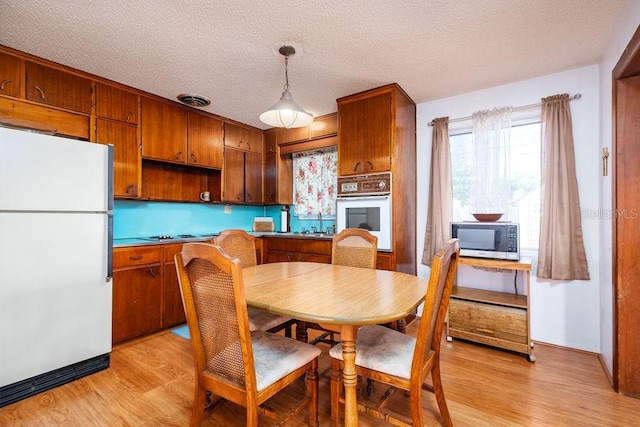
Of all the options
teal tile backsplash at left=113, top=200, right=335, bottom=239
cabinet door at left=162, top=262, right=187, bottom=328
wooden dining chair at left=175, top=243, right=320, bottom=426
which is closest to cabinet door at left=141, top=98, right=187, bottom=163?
teal tile backsplash at left=113, top=200, right=335, bottom=239

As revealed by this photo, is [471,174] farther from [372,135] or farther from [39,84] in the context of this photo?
[39,84]

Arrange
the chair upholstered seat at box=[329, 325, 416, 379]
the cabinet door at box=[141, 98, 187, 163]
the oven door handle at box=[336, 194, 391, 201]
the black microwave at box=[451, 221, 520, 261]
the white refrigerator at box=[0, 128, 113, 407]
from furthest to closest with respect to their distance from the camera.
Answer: the cabinet door at box=[141, 98, 187, 163], the oven door handle at box=[336, 194, 391, 201], the black microwave at box=[451, 221, 520, 261], the white refrigerator at box=[0, 128, 113, 407], the chair upholstered seat at box=[329, 325, 416, 379]

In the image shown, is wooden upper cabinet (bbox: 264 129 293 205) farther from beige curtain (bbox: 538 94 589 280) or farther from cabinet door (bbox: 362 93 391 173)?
beige curtain (bbox: 538 94 589 280)

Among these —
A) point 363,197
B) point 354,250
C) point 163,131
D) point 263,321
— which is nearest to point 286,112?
point 354,250

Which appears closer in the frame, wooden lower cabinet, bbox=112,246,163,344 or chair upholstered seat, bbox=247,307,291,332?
chair upholstered seat, bbox=247,307,291,332

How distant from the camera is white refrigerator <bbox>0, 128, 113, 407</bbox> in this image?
5.91 feet

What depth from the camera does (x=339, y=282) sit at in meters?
1.74

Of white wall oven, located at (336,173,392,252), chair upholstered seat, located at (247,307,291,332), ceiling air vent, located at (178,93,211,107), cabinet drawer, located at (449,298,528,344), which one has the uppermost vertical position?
ceiling air vent, located at (178,93,211,107)

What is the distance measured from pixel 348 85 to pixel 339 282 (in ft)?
6.54

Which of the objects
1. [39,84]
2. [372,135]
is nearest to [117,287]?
[39,84]

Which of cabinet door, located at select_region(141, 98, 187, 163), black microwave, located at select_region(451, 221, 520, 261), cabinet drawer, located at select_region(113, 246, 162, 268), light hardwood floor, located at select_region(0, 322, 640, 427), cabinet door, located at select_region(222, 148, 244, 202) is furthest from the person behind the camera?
cabinet door, located at select_region(222, 148, 244, 202)

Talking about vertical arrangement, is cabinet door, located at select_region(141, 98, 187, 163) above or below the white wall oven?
above

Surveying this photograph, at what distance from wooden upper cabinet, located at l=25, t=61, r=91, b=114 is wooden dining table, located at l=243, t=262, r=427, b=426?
216cm

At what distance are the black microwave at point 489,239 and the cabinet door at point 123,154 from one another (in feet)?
10.1
